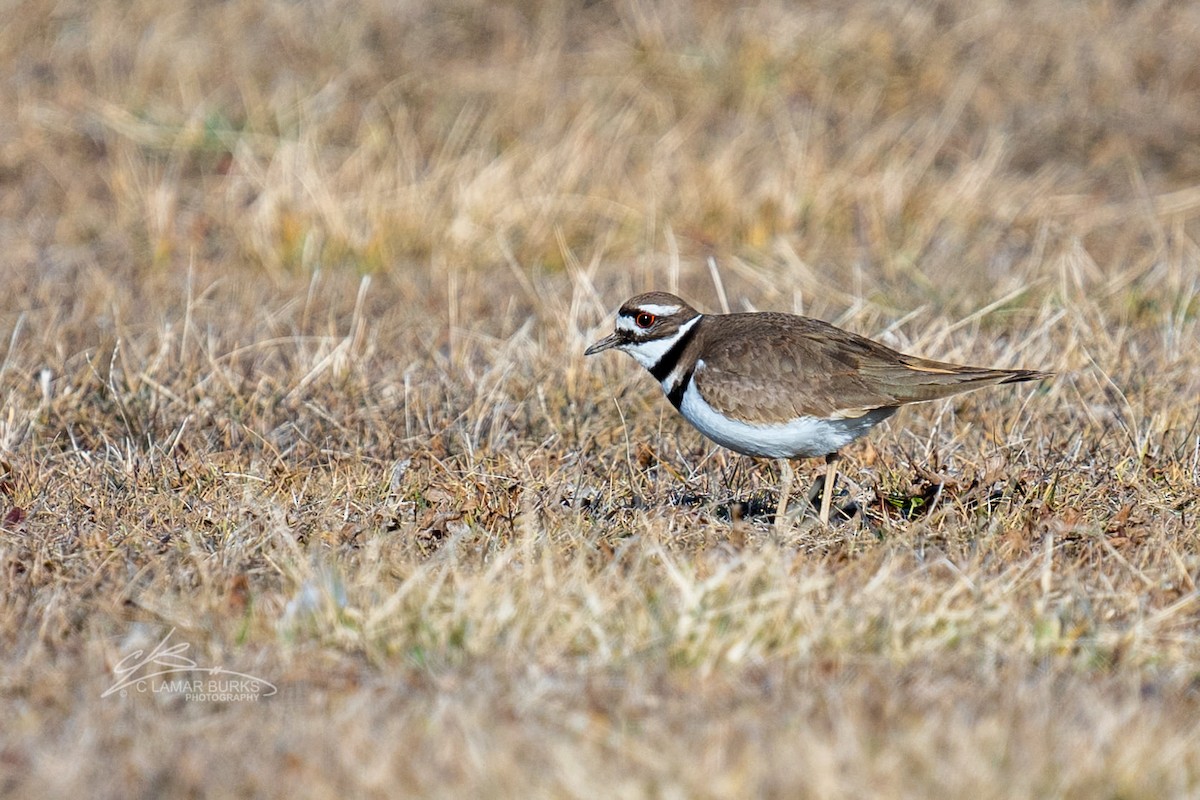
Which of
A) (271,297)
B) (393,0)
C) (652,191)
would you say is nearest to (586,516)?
(271,297)

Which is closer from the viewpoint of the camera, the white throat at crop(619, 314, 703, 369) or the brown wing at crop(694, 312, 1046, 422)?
the brown wing at crop(694, 312, 1046, 422)

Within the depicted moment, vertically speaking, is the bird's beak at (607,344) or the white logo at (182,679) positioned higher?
the bird's beak at (607,344)

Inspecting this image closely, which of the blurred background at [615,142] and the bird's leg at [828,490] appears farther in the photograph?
the blurred background at [615,142]

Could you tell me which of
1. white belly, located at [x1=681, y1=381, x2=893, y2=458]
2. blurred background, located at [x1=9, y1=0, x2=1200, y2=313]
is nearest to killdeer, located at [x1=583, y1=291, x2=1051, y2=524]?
white belly, located at [x1=681, y1=381, x2=893, y2=458]

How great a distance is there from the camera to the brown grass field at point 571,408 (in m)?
3.49

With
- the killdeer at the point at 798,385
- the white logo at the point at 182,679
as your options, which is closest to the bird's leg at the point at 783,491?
the killdeer at the point at 798,385

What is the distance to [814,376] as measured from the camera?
5.23m

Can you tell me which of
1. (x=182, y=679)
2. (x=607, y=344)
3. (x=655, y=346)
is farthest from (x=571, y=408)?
(x=182, y=679)

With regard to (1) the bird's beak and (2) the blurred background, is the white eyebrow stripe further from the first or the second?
(2) the blurred background

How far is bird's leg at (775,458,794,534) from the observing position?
4996 millimetres

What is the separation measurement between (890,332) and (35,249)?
17.6 ft

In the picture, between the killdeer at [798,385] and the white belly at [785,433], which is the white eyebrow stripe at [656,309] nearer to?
the killdeer at [798,385]

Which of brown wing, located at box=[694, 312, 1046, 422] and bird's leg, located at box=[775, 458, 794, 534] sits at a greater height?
brown wing, located at box=[694, 312, 1046, 422]

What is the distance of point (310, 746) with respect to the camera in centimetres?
335
